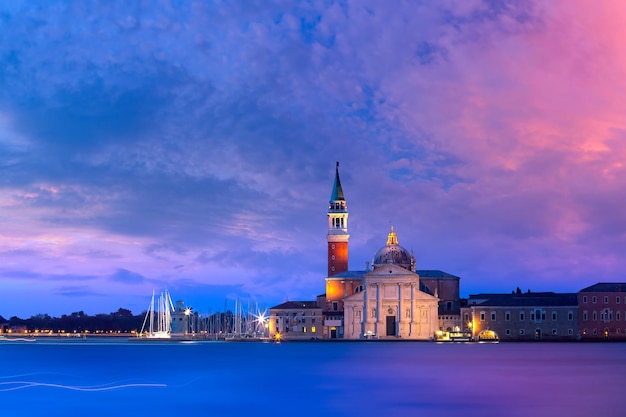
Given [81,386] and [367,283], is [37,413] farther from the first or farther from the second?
[367,283]

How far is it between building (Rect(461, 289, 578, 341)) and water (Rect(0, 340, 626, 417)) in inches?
1463

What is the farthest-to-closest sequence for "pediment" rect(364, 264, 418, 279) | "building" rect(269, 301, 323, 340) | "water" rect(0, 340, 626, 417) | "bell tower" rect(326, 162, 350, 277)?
1. "bell tower" rect(326, 162, 350, 277)
2. "building" rect(269, 301, 323, 340)
3. "pediment" rect(364, 264, 418, 279)
4. "water" rect(0, 340, 626, 417)

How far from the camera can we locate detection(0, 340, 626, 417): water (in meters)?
33.7

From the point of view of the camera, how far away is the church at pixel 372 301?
104 meters

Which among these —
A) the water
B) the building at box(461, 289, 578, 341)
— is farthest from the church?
the water

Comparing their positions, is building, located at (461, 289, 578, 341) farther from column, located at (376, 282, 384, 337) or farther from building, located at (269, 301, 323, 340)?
building, located at (269, 301, 323, 340)

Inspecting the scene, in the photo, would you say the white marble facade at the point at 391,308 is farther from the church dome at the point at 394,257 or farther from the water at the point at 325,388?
the water at the point at 325,388

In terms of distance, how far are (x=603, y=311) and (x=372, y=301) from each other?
26.0 metres

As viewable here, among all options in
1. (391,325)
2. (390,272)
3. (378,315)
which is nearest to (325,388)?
(390,272)

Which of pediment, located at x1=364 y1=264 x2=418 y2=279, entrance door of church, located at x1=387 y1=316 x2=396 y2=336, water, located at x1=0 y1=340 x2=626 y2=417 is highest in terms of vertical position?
pediment, located at x1=364 y1=264 x2=418 y2=279

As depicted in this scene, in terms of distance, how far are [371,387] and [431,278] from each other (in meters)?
69.7

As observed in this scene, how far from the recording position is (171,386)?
43438 mm

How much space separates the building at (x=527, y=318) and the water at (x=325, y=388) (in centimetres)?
3715

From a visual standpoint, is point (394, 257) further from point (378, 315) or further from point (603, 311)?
point (603, 311)
